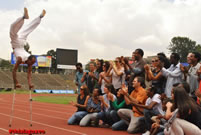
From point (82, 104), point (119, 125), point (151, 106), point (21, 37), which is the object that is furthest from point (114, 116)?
point (21, 37)

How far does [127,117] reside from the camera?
24.8 ft

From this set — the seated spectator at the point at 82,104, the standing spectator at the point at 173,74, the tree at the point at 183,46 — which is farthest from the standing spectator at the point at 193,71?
the tree at the point at 183,46

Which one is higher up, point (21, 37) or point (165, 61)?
point (21, 37)

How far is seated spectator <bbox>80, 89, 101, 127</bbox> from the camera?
27.7 feet

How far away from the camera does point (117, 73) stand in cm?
805

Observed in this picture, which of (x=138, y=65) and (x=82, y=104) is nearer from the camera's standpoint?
(x=138, y=65)

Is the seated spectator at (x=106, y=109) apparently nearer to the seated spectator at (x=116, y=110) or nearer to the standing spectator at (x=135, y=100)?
the seated spectator at (x=116, y=110)

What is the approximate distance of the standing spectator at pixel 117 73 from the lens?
8115 millimetres

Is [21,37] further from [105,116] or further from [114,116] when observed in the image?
[105,116]

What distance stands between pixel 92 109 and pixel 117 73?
51.3 inches

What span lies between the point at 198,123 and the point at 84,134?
306 cm

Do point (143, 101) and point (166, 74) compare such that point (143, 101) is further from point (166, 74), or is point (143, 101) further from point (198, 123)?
point (198, 123)

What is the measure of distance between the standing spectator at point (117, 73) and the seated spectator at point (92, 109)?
0.57 metres

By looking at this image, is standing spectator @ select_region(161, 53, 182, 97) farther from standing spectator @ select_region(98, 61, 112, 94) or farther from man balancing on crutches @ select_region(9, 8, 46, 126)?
man balancing on crutches @ select_region(9, 8, 46, 126)
